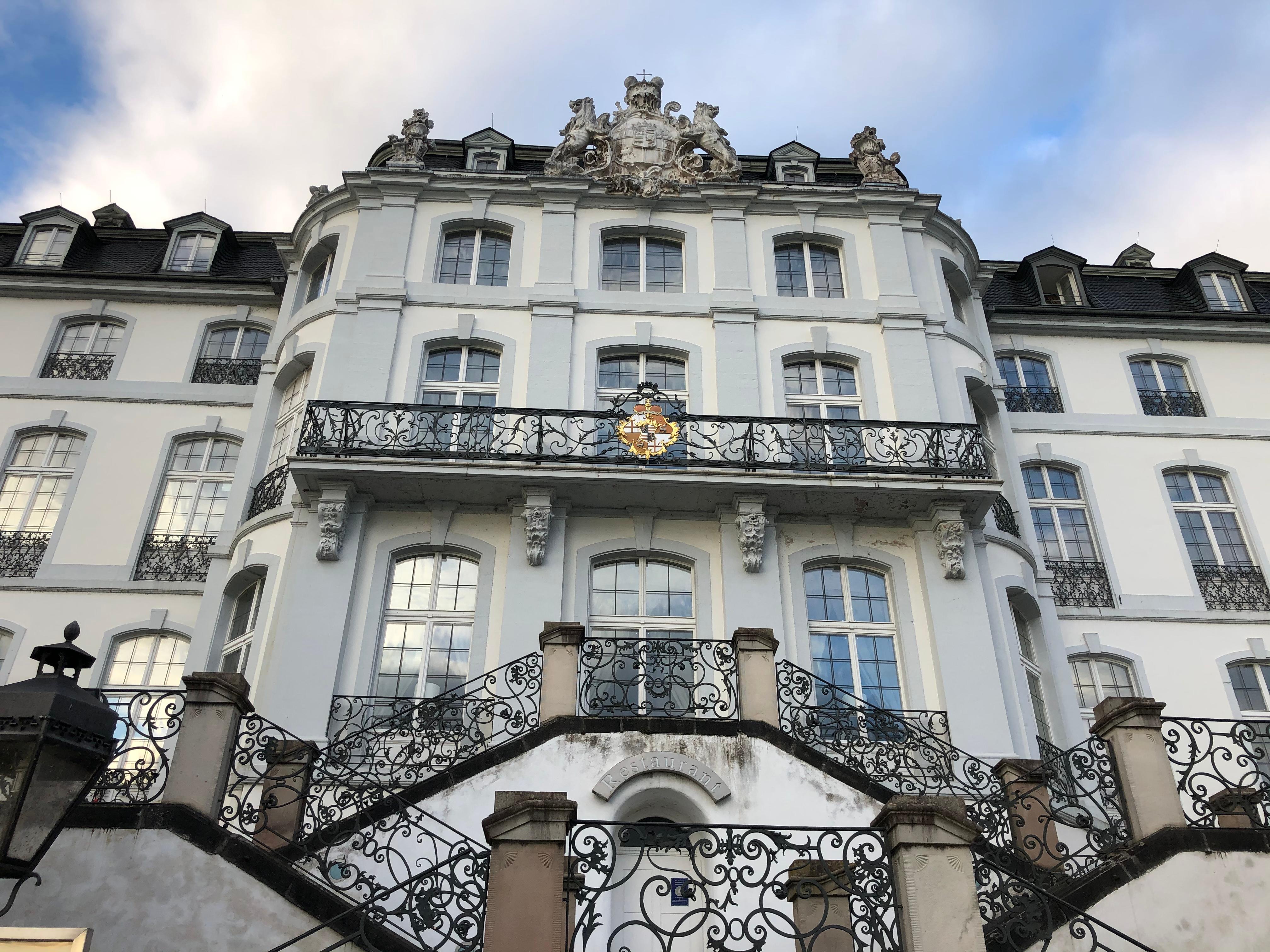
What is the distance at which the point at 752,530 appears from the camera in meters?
14.6

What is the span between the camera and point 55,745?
5.20m

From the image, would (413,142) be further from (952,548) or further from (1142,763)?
(1142,763)

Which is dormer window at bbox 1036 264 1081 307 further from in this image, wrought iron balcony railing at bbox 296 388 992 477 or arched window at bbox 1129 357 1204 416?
wrought iron balcony railing at bbox 296 388 992 477

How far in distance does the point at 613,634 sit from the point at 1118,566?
9.33 meters

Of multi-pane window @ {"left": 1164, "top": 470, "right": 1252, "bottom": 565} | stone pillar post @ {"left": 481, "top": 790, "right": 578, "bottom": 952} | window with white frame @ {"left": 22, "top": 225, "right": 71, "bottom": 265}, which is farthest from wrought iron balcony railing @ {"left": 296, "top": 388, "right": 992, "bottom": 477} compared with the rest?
window with white frame @ {"left": 22, "top": 225, "right": 71, "bottom": 265}

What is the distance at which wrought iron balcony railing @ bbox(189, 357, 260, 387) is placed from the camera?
19.6m

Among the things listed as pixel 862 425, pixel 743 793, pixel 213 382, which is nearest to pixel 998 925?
pixel 743 793

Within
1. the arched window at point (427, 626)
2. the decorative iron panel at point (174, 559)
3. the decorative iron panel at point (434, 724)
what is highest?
the decorative iron panel at point (174, 559)

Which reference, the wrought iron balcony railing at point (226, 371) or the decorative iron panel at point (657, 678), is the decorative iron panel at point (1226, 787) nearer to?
the decorative iron panel at point (657, 678)

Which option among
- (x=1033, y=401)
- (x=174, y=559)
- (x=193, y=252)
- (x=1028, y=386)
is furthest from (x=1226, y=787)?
(x=193, y=252)

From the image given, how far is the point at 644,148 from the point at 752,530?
8285mm

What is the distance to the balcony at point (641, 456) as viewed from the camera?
575 inches

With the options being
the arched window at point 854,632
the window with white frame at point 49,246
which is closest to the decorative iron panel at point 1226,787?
the arched window at point 854,632

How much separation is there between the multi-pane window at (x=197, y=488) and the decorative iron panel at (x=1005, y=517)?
12.2 meters
